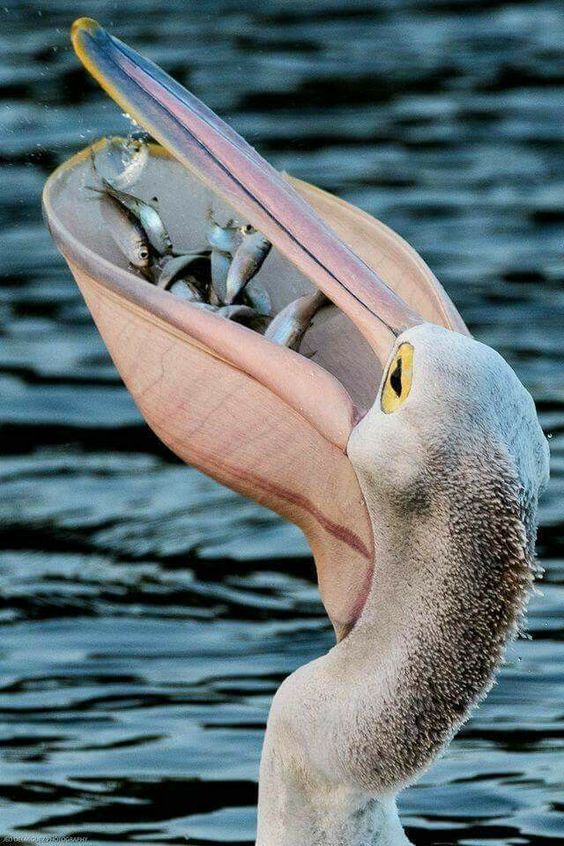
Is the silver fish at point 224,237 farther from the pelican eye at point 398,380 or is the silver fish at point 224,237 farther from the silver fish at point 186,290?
the pelican eye at point 398,380

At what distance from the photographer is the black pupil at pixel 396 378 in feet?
13.5

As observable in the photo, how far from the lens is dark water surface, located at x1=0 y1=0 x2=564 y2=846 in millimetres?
6535

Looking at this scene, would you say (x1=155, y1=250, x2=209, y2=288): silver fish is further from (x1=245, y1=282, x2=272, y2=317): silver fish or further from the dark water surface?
the dark water surface

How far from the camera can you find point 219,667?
24.1ft

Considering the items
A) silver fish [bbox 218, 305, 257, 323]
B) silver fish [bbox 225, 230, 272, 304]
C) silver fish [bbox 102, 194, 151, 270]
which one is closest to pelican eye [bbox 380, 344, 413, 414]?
silver fish [bbox 218, 305, 257, 323]

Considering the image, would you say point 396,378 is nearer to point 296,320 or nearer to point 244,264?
point 296,320

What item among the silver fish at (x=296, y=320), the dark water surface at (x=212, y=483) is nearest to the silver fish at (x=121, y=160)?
the silver fish at (x=296, y=320)

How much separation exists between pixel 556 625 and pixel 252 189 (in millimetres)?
3279

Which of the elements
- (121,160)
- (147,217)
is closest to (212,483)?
(121,160)

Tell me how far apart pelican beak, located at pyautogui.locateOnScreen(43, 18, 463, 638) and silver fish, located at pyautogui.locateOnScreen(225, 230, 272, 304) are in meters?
0.24

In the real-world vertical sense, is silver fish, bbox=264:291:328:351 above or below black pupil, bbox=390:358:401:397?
below

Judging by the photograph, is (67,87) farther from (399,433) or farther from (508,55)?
(399,433)

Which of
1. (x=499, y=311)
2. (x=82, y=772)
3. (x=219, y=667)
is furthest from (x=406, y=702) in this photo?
(x=499, y=311)

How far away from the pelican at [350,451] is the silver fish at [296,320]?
0.32 feet
